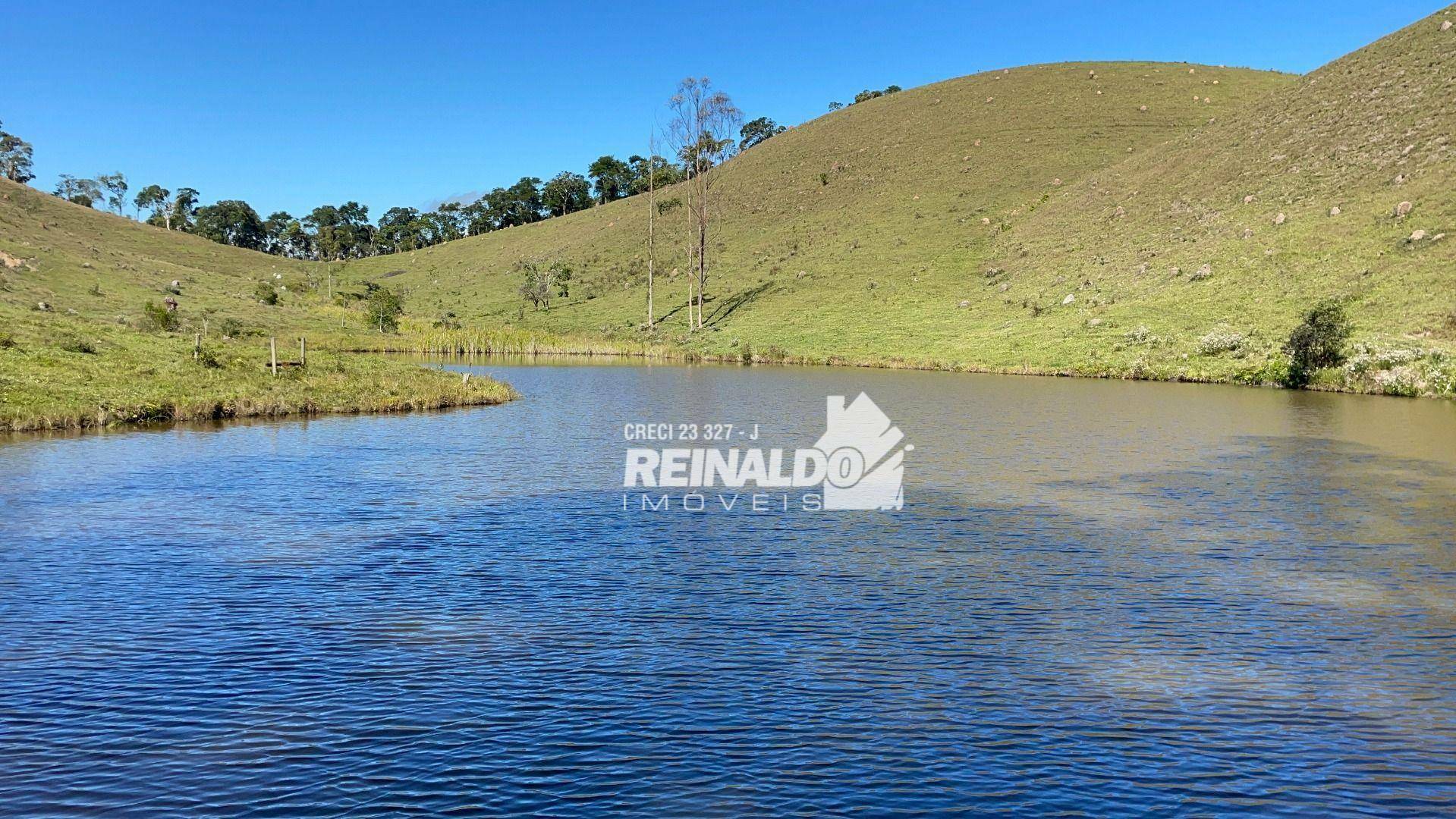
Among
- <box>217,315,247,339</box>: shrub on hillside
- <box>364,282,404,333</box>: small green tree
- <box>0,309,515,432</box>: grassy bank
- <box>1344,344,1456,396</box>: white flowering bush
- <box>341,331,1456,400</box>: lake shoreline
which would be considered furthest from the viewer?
<box>364,282,404,333</box>: small green tree

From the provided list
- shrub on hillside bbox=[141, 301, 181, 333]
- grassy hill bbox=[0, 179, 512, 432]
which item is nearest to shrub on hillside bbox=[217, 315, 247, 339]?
grassy hill bbox=[0, 179, 512, 432]

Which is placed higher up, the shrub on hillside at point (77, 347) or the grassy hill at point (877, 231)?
the grassy hill at point (877, 231)

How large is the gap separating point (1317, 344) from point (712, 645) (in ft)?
181

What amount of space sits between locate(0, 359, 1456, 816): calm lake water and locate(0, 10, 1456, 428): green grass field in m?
21.6

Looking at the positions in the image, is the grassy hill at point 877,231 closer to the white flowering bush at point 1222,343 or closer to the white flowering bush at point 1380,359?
the white flowering bush at point 1222,343

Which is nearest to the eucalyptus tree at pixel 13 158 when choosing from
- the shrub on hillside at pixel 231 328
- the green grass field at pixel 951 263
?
the green grass field at pixel 951 263

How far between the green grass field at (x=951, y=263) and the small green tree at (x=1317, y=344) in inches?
44.8

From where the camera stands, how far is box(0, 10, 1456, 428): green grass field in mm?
52906

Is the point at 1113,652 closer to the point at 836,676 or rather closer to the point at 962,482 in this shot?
the point at 836,676

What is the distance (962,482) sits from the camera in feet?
88.1

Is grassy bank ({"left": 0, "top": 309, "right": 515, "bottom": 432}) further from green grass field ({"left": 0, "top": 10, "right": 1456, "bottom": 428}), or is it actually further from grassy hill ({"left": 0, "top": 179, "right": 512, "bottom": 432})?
green grass field ({"left": 0, "top": 10, "right": 1456, "bottom": 428})

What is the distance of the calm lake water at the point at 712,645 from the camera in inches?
379

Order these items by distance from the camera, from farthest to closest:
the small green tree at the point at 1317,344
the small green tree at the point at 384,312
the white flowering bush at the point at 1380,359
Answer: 1. the small green tree at the point at 384,312
2. the small green tree at the point at 1317,344
3. the white flowering bush at the point at 1380,359

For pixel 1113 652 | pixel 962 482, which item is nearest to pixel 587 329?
pixel 962 482
